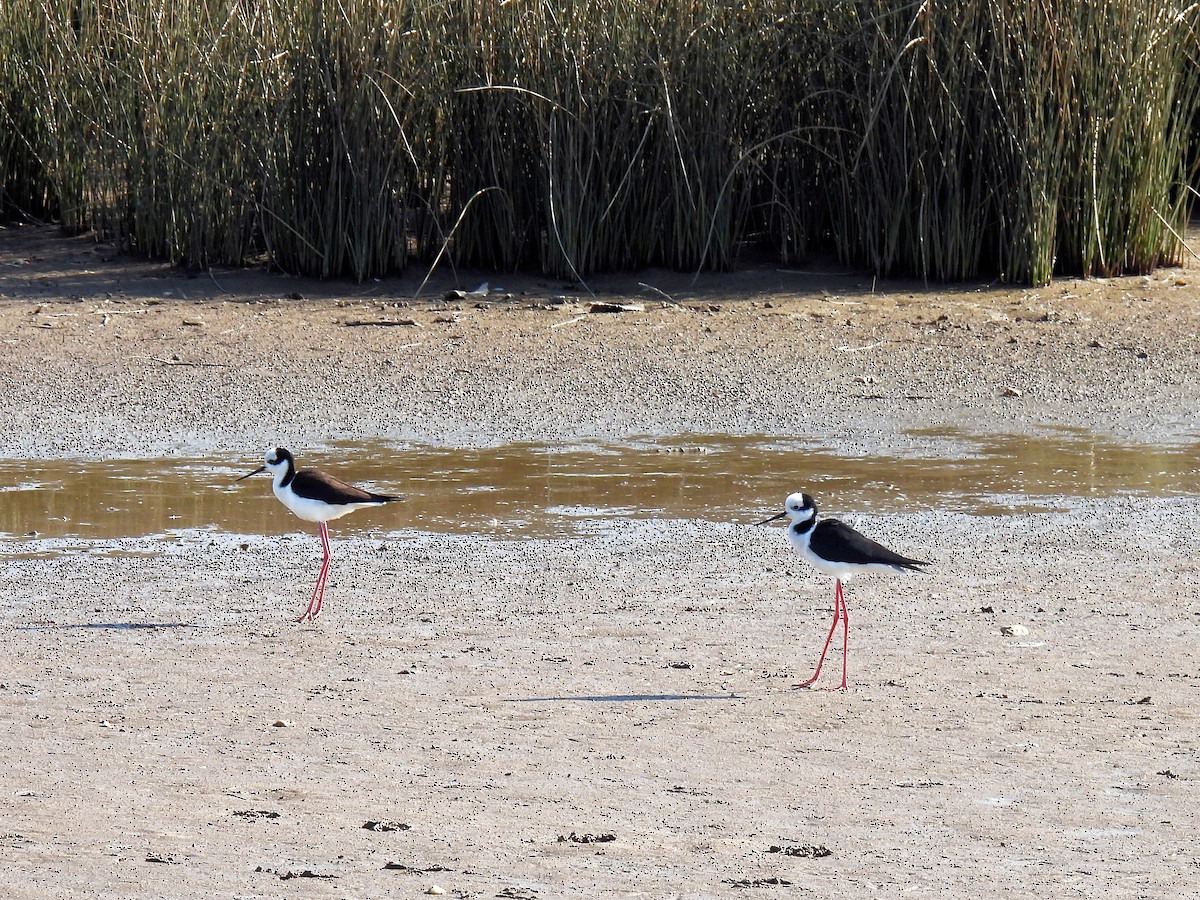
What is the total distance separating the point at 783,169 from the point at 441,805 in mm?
8527

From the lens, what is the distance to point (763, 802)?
445 centimetres

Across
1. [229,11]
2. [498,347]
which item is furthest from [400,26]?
[498,347]

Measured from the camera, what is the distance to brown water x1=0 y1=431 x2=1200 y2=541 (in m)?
7.58

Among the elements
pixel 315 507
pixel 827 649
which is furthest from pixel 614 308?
pixel 827 649

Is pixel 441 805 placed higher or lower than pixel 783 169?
lower

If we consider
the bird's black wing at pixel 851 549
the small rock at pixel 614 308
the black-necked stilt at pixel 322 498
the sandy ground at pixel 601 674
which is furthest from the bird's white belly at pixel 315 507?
the small rock at pixel 614 308

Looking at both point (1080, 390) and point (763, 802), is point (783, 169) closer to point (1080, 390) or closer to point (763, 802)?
point (1080, 390)

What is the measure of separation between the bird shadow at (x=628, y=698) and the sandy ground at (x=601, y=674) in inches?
0.7

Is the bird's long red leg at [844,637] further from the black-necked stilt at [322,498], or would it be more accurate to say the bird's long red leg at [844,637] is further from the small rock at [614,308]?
the small rock at [614,308]

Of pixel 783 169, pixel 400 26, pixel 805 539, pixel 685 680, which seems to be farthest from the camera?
pixel 783 169

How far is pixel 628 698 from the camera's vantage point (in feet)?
17.3

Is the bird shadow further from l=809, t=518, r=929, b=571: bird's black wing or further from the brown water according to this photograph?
the brown water

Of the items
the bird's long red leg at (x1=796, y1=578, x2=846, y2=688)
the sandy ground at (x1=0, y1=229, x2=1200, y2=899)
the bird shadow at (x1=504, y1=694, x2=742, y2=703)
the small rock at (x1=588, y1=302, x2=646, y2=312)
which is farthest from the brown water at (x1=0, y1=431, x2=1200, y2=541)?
the small rock at (x1=588, y1=302, x2=646, y2=312)

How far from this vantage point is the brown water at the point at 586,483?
24.9 feet
